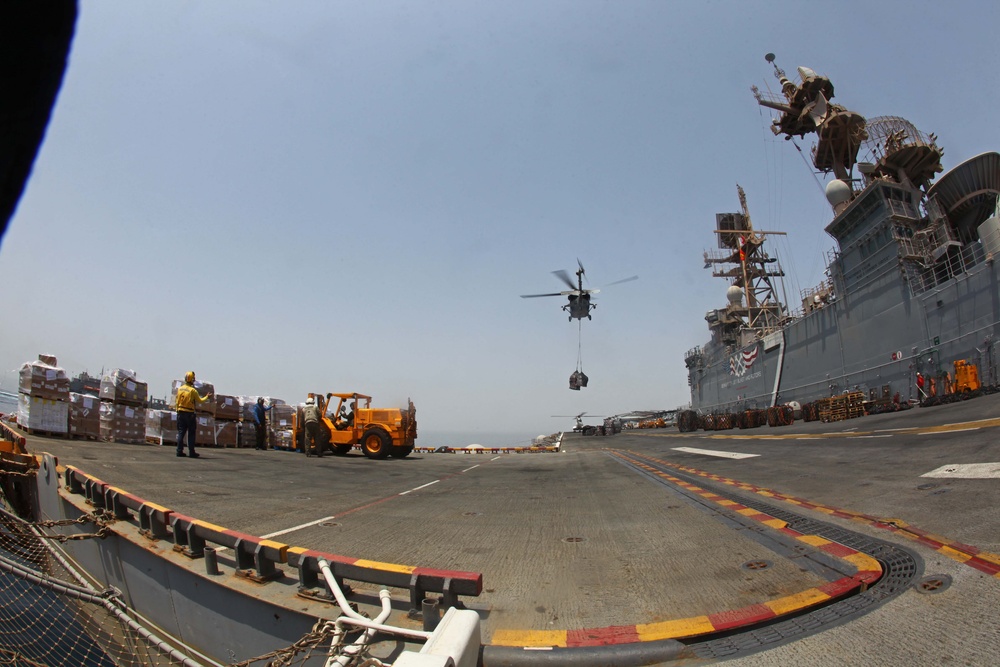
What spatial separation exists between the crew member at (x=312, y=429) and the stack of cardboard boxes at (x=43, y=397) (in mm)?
6394

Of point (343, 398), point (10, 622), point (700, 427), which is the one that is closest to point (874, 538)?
point (10, 622)

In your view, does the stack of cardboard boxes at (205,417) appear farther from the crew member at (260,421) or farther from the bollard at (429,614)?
the bollard at (429,614)

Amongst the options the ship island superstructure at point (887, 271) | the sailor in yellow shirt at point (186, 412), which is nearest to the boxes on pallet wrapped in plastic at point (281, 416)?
the sailor in yellow shirt at point (186, 412)

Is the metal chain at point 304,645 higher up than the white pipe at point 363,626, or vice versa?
the white pipe at point 363,626

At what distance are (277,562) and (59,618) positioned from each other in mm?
3493

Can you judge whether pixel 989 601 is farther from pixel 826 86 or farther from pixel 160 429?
pixel 826 86

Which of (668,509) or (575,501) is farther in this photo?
(575,501)

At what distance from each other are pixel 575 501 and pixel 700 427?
124 feet

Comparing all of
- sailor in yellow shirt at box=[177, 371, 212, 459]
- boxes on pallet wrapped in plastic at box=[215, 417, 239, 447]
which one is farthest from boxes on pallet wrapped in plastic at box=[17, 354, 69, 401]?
boxes on pallet wrapped in plastic at box=[215, 417, 239, 447]

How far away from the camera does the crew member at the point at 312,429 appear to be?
15.6m

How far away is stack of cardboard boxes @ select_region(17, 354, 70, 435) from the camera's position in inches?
458

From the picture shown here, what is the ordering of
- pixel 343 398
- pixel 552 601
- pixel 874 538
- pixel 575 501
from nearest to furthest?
pixel 552 601, pixel 874 538, pixel 575 501, pixel 343 398

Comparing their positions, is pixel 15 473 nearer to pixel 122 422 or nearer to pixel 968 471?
pixel 122 422

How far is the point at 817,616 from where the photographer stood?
2.63m
